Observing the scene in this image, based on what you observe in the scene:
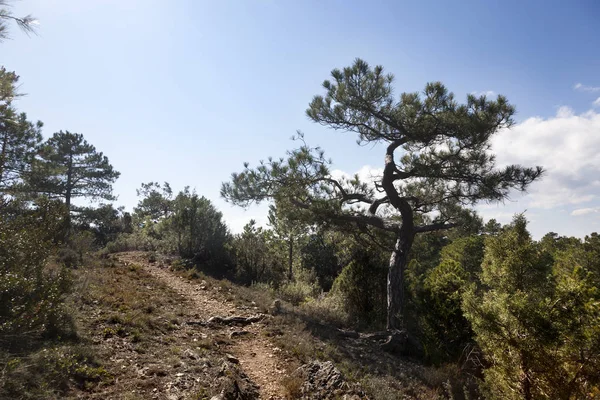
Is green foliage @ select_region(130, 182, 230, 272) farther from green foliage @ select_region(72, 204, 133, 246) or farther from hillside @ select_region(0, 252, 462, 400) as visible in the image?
hillside @ select_region(0, 252, 462, 400)

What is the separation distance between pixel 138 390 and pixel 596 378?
19.2ft

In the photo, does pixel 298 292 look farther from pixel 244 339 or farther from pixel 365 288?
Answer: pixel 244 339

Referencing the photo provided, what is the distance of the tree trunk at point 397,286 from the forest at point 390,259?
0.10ft

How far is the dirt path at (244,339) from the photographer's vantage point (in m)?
6.14

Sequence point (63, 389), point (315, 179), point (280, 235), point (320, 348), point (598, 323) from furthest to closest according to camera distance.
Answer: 1. point (280, 235)
2. point (315, 179)
3. point (320, 348)
4. point (63, 389)
5. point (598, 323)

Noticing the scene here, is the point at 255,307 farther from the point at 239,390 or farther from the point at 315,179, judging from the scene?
the point at 239,390

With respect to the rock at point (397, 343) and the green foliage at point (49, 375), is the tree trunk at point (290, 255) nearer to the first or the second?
the rock at point (397, 343)

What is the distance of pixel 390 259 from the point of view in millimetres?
10422

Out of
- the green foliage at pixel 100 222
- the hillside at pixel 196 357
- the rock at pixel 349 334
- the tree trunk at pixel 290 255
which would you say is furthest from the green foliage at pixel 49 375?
the green foliage at pixel 100 222

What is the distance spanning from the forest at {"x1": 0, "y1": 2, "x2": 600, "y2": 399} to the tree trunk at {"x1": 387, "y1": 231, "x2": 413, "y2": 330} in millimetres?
30

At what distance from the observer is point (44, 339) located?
543 centimetres

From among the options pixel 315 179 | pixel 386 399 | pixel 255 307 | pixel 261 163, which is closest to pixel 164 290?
pixel 255 307

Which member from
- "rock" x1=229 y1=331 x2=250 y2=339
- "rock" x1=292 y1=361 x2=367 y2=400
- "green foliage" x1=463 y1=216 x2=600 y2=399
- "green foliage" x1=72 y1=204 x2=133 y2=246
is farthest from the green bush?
"green foliage" x1=72 y1=204 x2=133 y2=246

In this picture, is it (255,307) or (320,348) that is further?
(255,307)
